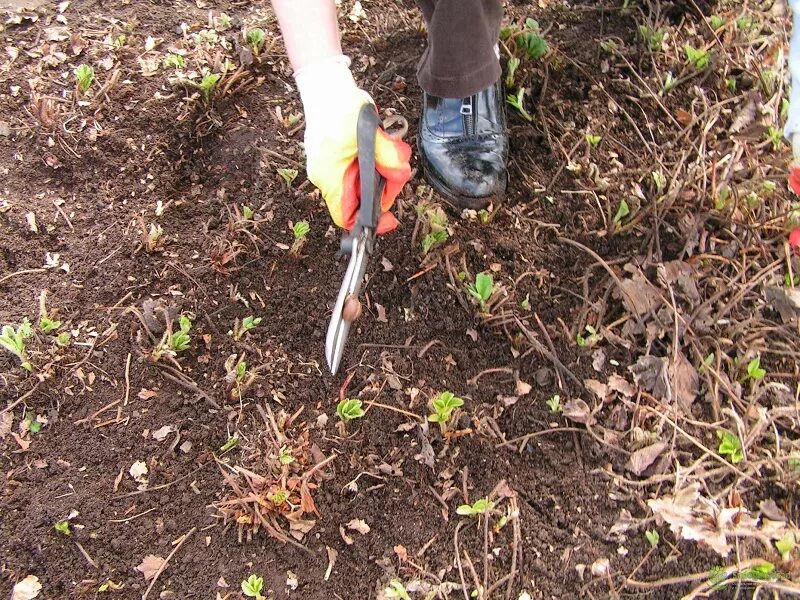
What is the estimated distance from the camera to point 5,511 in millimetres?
1735

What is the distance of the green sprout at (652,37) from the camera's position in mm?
2467

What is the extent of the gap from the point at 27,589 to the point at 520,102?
6.85ft

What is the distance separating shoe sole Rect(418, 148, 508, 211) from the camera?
2.16 meters

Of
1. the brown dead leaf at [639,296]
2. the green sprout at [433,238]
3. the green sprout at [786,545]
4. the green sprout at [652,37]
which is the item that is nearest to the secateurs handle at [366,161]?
the green sprout at [433,238]

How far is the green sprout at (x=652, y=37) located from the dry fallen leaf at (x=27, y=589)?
8.75 feet

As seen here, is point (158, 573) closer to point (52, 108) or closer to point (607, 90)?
point (52, 108)

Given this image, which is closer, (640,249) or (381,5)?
(640,249)

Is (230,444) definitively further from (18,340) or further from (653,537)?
(653,537)

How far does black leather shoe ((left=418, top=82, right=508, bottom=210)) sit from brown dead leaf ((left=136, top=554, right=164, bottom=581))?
4.55ft

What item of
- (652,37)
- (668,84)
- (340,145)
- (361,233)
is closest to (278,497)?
(361,233)

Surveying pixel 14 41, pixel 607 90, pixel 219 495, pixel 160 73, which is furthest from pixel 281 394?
pixel 14 41

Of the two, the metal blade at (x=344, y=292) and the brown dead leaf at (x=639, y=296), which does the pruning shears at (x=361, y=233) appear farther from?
the brown dead leaf at (x=639, y=296)

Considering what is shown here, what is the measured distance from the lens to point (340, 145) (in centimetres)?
168

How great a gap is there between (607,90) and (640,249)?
2.32ft
